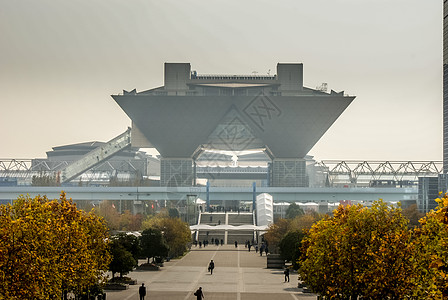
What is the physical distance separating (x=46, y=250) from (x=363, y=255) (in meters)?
11.8

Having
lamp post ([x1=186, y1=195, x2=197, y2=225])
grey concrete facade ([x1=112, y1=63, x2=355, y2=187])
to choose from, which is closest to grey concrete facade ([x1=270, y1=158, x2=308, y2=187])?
grey concrete facade ([x1=112, y1=63, x2=355, y2=187])

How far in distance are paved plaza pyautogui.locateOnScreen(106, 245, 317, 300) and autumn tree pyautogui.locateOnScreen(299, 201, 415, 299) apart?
1236cm

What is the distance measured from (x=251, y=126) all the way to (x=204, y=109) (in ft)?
39.1

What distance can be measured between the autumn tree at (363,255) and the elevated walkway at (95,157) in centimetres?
14608

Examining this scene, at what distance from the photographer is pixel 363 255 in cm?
2906

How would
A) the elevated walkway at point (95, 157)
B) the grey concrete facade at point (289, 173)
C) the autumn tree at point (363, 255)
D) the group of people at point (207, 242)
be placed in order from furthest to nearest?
1. the elevated walkway at point (95, 157)
2. the grey concrete facade at point (289, 173)
3. the group of people at point (207, 242)
4. the autumn tree at point (363, 255)

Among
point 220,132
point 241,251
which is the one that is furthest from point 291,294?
point 220,132

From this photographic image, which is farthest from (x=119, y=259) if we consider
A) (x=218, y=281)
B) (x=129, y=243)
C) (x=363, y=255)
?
(x=363, y=255)

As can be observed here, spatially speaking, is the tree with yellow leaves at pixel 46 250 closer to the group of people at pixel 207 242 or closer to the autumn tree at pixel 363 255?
the autumn tree at pixel 363 255

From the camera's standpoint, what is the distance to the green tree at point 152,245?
6134 centimetres

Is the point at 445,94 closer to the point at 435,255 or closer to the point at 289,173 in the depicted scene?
the point at 289,173

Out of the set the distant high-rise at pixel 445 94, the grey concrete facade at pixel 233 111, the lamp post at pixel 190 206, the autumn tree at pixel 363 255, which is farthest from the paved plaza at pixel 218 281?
the distant high-rise at pixel 445 94

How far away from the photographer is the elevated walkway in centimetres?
17550

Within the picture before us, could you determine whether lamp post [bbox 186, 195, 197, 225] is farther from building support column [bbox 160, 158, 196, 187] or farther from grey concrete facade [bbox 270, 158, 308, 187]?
grey concrete facade [bbox 270, 158, 308, 187]
